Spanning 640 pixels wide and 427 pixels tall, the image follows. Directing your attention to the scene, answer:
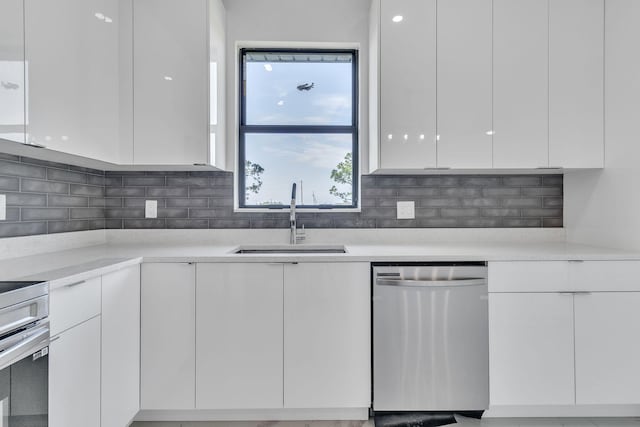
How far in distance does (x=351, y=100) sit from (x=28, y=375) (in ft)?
7.40

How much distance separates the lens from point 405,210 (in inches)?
94.4

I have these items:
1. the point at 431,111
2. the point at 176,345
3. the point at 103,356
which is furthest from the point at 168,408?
the point at 431,111

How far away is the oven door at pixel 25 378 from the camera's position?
0.98 meters

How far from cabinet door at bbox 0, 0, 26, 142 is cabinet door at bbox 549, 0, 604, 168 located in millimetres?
2625

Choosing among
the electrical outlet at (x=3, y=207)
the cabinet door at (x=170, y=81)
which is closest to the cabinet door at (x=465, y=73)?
the cabinet door at (x=170, y=81)

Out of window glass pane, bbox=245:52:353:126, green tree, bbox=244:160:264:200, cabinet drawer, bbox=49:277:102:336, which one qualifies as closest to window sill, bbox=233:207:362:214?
green tree, bbox=244:160:264:200

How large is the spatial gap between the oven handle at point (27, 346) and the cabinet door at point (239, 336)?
686 millimetres

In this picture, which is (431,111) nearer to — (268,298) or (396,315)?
(396,315)

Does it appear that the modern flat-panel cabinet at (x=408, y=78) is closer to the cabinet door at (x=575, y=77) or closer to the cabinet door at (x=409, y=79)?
the cabinet door at (x=409, y=79)

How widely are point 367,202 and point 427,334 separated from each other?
0.98 meters

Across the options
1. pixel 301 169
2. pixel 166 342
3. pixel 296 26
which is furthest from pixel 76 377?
pixel 296 26

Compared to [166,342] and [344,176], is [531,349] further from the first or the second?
[166,342]

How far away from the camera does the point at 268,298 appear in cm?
175

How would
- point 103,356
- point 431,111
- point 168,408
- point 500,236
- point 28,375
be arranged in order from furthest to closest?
point 500,236, point 431,111, point 168,408, point 103,356, point 28,375
